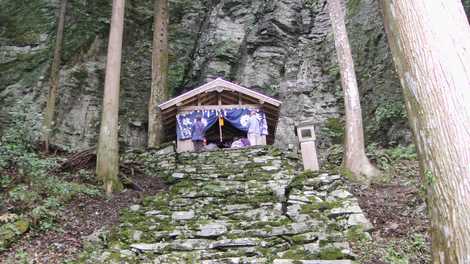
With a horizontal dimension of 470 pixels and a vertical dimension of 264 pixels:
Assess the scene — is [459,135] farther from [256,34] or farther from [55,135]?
[256,34]

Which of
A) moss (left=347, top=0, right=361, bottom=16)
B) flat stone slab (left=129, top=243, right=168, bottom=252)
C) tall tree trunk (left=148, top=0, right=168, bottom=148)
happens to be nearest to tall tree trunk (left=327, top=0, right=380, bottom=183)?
flat stone slab (left=129, top=243, right=168, bottom=252)

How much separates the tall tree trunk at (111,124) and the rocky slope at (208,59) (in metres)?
7.31

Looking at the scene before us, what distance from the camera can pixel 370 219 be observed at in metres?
6.30

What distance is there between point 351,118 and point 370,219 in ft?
12.1

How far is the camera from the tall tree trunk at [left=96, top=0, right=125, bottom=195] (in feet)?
26.1

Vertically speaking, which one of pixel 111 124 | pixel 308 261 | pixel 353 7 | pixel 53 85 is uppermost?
pixel 353 7

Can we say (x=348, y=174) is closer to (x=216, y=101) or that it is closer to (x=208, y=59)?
(x=216, y=101)

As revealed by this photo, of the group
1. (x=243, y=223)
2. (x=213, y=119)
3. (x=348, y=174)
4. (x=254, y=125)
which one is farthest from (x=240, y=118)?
(x=243, y=223)

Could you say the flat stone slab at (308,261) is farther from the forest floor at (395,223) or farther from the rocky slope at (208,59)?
the rocky slope at (208,59)

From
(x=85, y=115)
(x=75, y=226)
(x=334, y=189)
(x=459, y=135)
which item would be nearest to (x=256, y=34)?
(x=85, y=115)

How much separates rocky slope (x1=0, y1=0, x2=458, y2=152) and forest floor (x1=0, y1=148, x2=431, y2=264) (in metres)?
6.02

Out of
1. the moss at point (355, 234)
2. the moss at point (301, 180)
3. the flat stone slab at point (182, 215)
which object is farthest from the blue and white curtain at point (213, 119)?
the moss at point (355, 234)

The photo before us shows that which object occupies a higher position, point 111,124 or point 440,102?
point 111,124

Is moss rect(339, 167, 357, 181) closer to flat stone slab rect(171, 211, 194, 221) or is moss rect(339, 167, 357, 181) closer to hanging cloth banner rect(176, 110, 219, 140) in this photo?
flat stone slab rect(171, 211, 194, 221)
